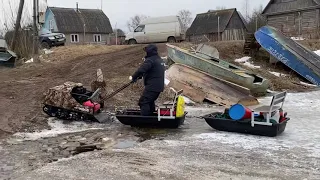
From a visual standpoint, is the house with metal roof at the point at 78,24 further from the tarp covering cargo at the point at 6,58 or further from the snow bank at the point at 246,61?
the snow bank at the point at 246,61

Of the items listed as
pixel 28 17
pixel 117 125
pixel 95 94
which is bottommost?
pixel 117 125

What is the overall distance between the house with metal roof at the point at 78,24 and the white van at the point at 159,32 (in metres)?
26.3

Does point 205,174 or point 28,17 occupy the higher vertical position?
point 28,17

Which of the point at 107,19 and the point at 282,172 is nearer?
the point at 282,172

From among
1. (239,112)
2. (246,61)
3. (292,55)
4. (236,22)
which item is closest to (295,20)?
(236,22)

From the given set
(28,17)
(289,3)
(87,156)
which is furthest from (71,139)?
(289,3)

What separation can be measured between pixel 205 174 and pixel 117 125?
361 centimetres

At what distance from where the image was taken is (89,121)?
853 centimetres

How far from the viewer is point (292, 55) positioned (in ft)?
48.5

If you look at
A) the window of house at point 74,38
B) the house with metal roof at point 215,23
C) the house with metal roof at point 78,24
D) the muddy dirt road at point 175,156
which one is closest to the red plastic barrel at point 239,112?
the muddy dirt road at point 175,156

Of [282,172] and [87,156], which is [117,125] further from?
[282,172]

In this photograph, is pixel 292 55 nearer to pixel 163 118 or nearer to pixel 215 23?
pixel 163 118

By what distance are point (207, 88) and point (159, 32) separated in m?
16.5

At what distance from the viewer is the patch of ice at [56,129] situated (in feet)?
24.0
